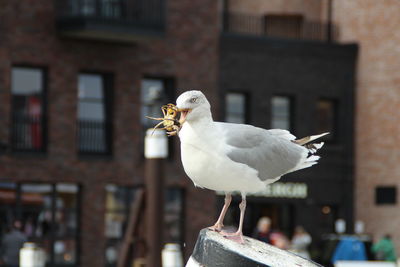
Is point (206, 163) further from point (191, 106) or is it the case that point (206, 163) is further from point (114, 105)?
point (114, 105)

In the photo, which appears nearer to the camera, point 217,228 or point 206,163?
point 206,163

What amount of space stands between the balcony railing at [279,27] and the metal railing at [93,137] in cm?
870

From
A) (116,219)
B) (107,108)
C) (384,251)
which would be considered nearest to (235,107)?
(107,108)

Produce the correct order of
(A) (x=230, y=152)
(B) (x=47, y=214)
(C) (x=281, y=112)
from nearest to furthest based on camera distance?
(A) (x=230, y=152), (B) (x=47, y=214), (C) (x=281, y=112)

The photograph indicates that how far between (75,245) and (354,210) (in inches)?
516

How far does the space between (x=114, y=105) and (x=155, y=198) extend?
19.6m

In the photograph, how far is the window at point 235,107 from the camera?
126 ft

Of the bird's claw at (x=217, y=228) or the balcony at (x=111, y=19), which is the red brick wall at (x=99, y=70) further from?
the bird's claw at (x=217, y=228)

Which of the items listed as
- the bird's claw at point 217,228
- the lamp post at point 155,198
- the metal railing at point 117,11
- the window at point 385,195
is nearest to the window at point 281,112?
the window at point 385,195

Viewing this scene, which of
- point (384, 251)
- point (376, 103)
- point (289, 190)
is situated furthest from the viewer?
point (376, 103)

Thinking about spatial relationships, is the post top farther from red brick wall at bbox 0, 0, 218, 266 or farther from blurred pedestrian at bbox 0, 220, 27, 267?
red brick wall at bbox 0, 0, 218, 266

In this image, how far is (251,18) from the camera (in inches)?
1626

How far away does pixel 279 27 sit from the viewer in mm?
43125

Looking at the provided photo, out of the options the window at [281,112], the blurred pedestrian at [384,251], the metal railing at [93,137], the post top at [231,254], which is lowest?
the blurred pedestrian at [384,251]
